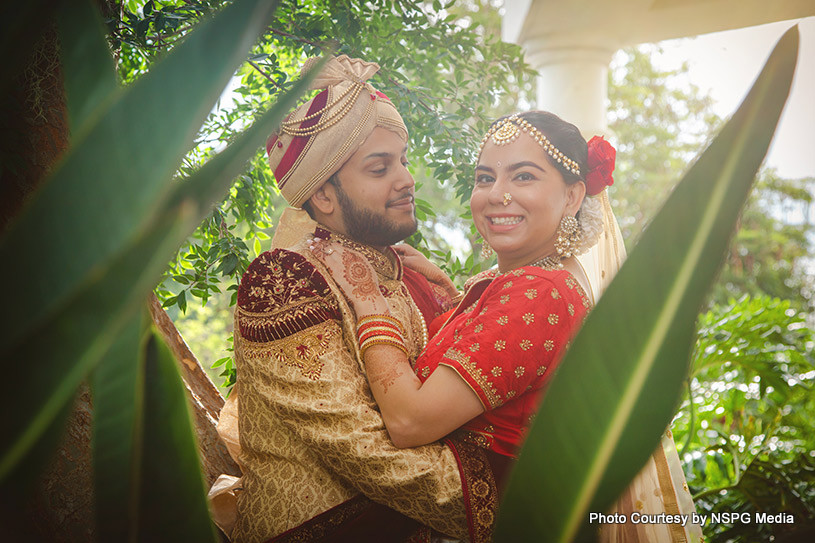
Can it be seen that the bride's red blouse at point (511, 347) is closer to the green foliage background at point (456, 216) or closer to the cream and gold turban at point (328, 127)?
the green foliage background at point (456, 216)

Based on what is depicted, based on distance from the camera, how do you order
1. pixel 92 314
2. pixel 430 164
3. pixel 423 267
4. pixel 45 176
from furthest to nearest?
pixel 430 164 < pixel 423 267 < pixel 45 176 < pixel 92 314

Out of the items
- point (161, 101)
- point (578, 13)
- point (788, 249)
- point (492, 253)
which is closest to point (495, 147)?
point (492, 253)

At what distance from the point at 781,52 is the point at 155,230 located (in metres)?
0.30

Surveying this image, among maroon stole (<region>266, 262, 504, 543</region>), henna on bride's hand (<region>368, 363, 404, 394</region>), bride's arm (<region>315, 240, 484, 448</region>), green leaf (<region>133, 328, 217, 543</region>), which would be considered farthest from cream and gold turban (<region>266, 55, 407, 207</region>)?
green leaf (<region>133, 328, 217, 543</region>)

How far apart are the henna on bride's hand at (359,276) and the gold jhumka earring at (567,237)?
1.34 ft

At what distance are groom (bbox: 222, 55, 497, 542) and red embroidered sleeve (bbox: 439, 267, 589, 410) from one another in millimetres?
172

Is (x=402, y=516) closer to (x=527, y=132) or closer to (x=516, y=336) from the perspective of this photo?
(x=516, y=336)

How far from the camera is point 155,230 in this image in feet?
0.79

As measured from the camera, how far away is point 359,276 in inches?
49.2

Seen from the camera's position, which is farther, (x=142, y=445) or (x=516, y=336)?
(x=516, y=336)

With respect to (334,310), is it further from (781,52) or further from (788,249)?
(788,249)

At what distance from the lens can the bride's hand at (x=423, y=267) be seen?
1632 mm

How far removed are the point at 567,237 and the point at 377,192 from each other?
1.42ft

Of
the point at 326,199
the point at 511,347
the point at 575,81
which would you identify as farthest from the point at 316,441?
the point at 575,81
